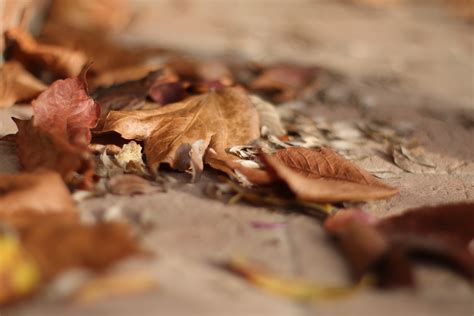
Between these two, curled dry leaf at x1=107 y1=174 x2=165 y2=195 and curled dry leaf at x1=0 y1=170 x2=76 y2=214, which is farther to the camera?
curled dry leaf at x1=107 y1=174 x2=165 y2=195

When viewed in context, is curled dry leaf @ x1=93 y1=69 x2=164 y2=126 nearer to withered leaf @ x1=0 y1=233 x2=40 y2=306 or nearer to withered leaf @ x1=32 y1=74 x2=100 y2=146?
withered leaf @ x1=32 y1=74 x2=100 y2=146

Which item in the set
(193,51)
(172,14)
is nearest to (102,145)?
(193,51)

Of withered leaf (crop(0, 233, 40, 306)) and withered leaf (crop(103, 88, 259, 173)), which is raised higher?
withered leaf (crop(0, 233, 40, 306))

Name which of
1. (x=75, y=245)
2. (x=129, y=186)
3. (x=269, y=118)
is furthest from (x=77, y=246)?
(x=269, y=118)

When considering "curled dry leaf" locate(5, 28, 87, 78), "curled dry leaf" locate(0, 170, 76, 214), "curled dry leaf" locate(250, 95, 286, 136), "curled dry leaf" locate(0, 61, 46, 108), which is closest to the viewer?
"curled dry leaf" locate(0, 170, 76, 214)

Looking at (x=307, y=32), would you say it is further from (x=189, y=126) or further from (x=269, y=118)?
(x=189, y=126)

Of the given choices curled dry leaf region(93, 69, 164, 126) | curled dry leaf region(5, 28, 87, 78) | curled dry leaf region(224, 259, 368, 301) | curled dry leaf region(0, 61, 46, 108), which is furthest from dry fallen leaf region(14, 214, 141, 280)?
curled dry leaf region(5, 28, 87, 78)
